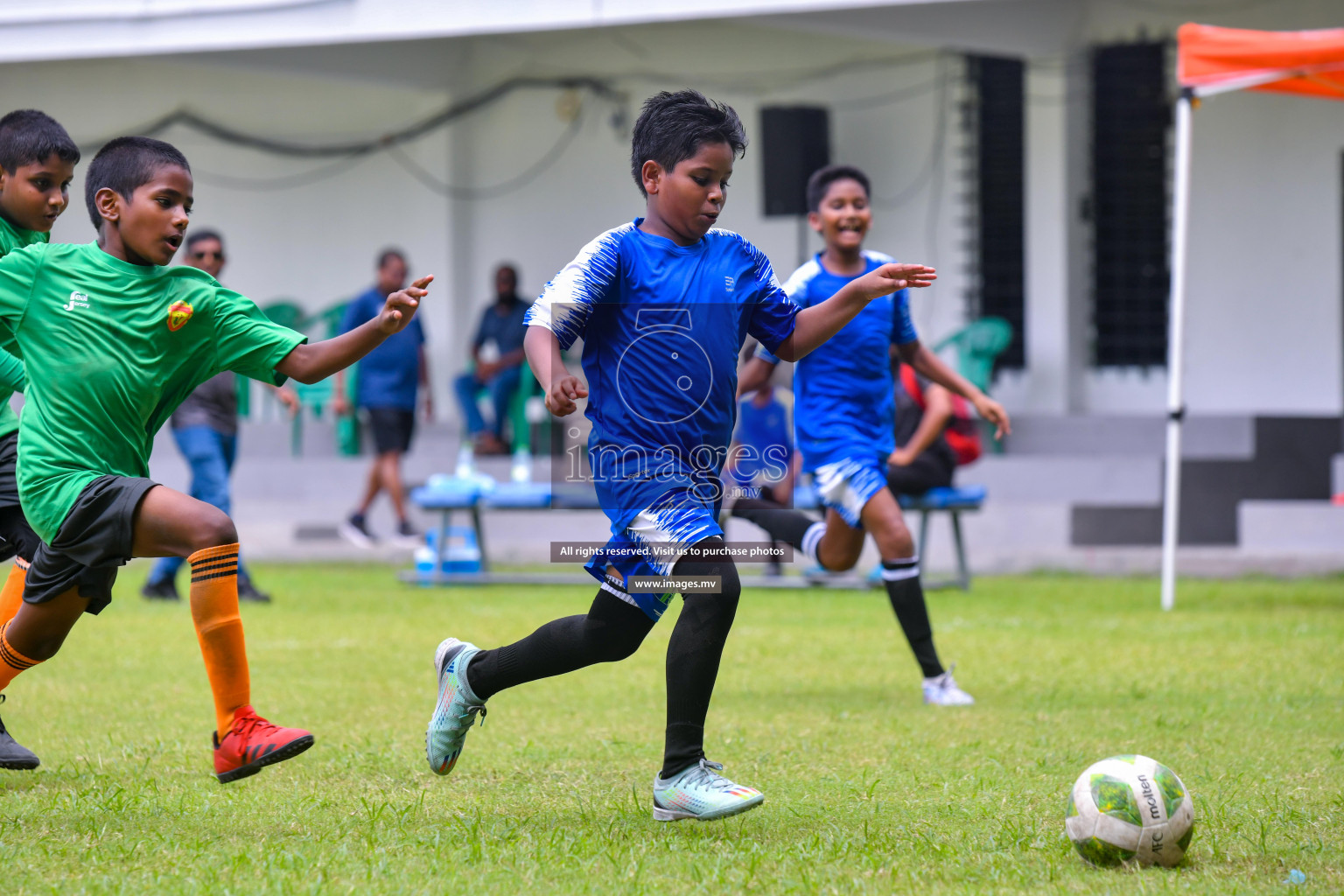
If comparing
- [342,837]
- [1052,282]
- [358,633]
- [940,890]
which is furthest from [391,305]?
[1052,282]

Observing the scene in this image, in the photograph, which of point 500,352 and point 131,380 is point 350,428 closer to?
point 500,352

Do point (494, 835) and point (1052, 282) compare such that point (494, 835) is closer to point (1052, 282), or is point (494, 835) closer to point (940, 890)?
point (940, 890)

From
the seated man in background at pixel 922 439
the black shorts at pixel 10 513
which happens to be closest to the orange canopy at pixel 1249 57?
the seated man in background at pixel 922 439

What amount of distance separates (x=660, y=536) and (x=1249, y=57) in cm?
663

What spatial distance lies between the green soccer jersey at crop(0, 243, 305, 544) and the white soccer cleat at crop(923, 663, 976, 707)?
303 centimetres

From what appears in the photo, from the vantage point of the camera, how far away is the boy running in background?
4555 mm

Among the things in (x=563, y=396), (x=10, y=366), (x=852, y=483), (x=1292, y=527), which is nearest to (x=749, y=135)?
(x=1292, y=527)

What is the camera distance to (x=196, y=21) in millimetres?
15172

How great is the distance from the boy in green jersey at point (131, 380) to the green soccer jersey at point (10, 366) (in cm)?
54

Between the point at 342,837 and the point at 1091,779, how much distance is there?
1732mm

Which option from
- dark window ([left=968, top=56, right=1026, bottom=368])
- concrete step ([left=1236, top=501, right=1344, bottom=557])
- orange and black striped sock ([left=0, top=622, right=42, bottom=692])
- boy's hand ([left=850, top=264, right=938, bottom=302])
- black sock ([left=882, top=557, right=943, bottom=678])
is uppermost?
dark window ([left=968, top=56, right=1026, bottom=368])

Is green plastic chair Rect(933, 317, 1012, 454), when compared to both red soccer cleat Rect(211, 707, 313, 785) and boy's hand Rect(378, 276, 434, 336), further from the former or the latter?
red soccer cleat Rect(211, 707, 313, 785)

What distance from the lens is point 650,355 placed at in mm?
3959

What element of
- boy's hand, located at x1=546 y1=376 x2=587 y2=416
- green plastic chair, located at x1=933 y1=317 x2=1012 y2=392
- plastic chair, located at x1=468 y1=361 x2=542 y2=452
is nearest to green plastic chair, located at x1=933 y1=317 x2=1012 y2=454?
green plastic chair, located at x1=933 y1=317 x2=1012 y2=392
